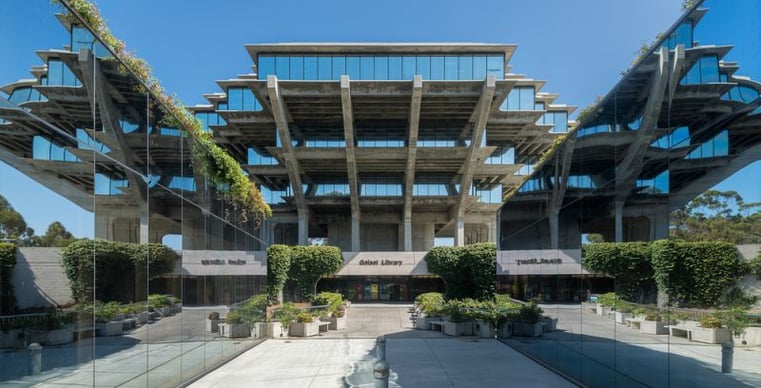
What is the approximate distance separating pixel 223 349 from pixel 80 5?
8.08 metres

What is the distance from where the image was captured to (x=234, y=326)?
12.5 metres

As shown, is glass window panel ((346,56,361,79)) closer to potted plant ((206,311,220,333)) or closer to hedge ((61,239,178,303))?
potted plant ((206,311,220,333))

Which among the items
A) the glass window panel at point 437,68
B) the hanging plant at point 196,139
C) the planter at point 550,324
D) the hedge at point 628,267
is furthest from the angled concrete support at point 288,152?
the hedge at point 628,267

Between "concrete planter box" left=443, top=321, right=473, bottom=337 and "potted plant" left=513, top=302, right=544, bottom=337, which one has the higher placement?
"potted plant" left=513, top=302, right=544, bottom=337

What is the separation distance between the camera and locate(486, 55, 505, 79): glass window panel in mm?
36938

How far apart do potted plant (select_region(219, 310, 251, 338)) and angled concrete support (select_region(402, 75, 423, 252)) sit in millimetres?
25362

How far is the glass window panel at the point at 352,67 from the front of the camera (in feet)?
122

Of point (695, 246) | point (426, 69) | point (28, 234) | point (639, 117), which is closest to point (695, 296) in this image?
point (695, 246)

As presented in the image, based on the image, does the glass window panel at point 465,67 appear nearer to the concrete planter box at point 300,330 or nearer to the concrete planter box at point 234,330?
the concrete planter box at point 300,330

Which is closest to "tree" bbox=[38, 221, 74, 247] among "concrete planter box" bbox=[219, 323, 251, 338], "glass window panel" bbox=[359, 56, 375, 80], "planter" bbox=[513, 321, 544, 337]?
"concrete planter box" bbox=[219, 323, 251, 338]

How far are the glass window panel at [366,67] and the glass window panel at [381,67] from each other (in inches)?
12.8

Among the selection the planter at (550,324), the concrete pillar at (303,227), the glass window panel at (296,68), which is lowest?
the planter at (550,324)

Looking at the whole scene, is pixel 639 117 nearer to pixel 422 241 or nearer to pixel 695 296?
pixel 695 296

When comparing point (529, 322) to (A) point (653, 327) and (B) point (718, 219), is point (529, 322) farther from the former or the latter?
(B) point (718, 219)
